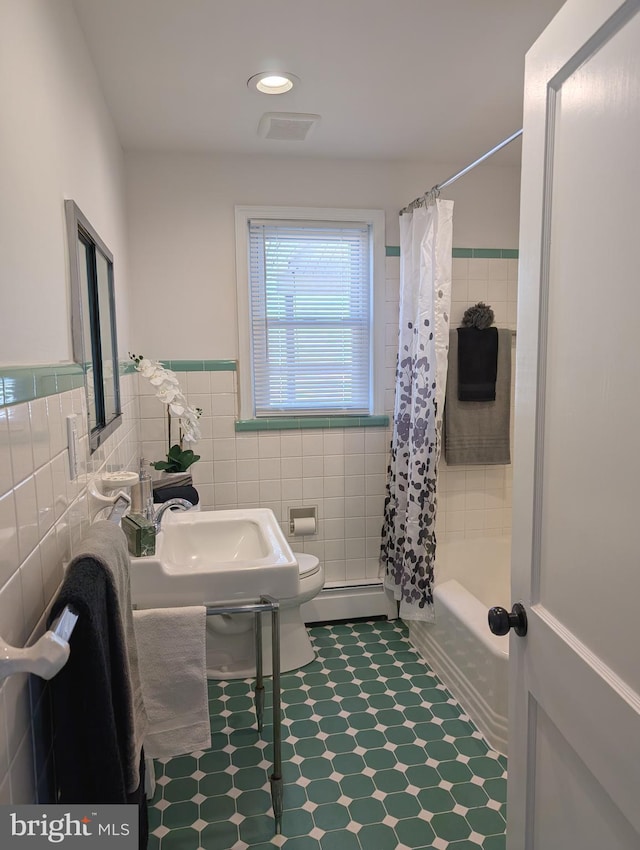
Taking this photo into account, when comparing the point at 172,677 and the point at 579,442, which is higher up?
the point at 579,442

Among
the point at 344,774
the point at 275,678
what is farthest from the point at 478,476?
the point at 275,678

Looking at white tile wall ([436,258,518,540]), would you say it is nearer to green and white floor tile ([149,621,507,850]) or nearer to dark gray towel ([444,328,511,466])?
dark gray towel ([444,328,511,466])

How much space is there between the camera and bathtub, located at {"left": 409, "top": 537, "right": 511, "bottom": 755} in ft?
7.25

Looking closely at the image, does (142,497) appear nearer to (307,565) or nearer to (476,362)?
(307,565)

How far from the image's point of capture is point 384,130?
270cm

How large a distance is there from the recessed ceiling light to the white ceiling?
34 millimetres

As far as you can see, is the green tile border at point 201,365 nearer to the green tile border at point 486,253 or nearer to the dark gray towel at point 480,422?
the dark gray towel at point 480,422

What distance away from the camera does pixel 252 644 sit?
275cm

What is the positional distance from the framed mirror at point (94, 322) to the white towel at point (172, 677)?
51cm

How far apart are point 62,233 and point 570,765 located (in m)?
1.55

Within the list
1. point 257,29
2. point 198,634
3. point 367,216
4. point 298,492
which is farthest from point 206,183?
point 198,634

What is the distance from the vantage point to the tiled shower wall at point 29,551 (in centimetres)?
87

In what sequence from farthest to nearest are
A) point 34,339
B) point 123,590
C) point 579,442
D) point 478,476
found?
point 478,476 < point 123,590 < point 34,339 < point 579,442

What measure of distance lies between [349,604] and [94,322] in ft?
6.85
